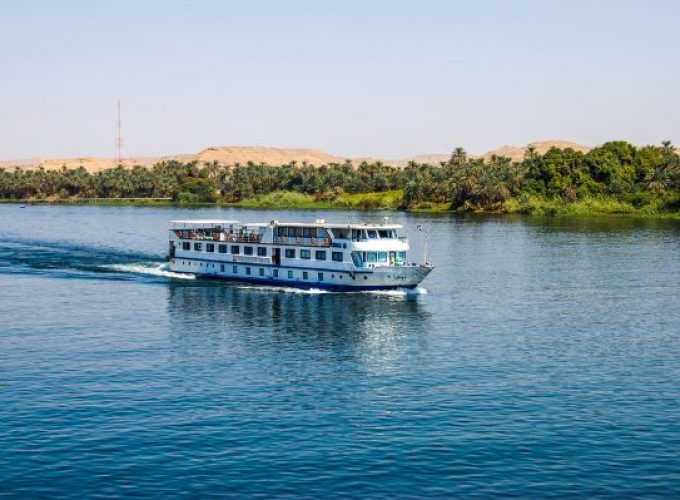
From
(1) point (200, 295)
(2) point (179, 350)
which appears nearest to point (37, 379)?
(2) point (179, 350)

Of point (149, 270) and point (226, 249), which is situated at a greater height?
point (226, 249)

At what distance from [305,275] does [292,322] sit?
67.3ft

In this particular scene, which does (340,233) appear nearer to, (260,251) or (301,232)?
(301,232)

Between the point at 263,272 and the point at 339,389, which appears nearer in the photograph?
the point at 339,389

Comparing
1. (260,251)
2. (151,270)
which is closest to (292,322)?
(260,251)

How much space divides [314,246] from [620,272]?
4383cm

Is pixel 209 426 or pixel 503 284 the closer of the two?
pixel 209 426

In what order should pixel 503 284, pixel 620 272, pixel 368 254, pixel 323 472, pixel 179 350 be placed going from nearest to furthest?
pixel 323 472, pixel 179 350, pixel 368 254, pixel 503 284, pixel 620 272

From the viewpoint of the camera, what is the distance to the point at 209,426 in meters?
48.0

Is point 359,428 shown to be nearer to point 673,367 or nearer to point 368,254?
point 673,367

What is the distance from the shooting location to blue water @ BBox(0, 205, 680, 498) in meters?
41.5

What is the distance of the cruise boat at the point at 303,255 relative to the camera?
94500mm

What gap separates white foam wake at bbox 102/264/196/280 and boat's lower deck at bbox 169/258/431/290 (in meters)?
1.01

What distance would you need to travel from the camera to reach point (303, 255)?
100 metres
